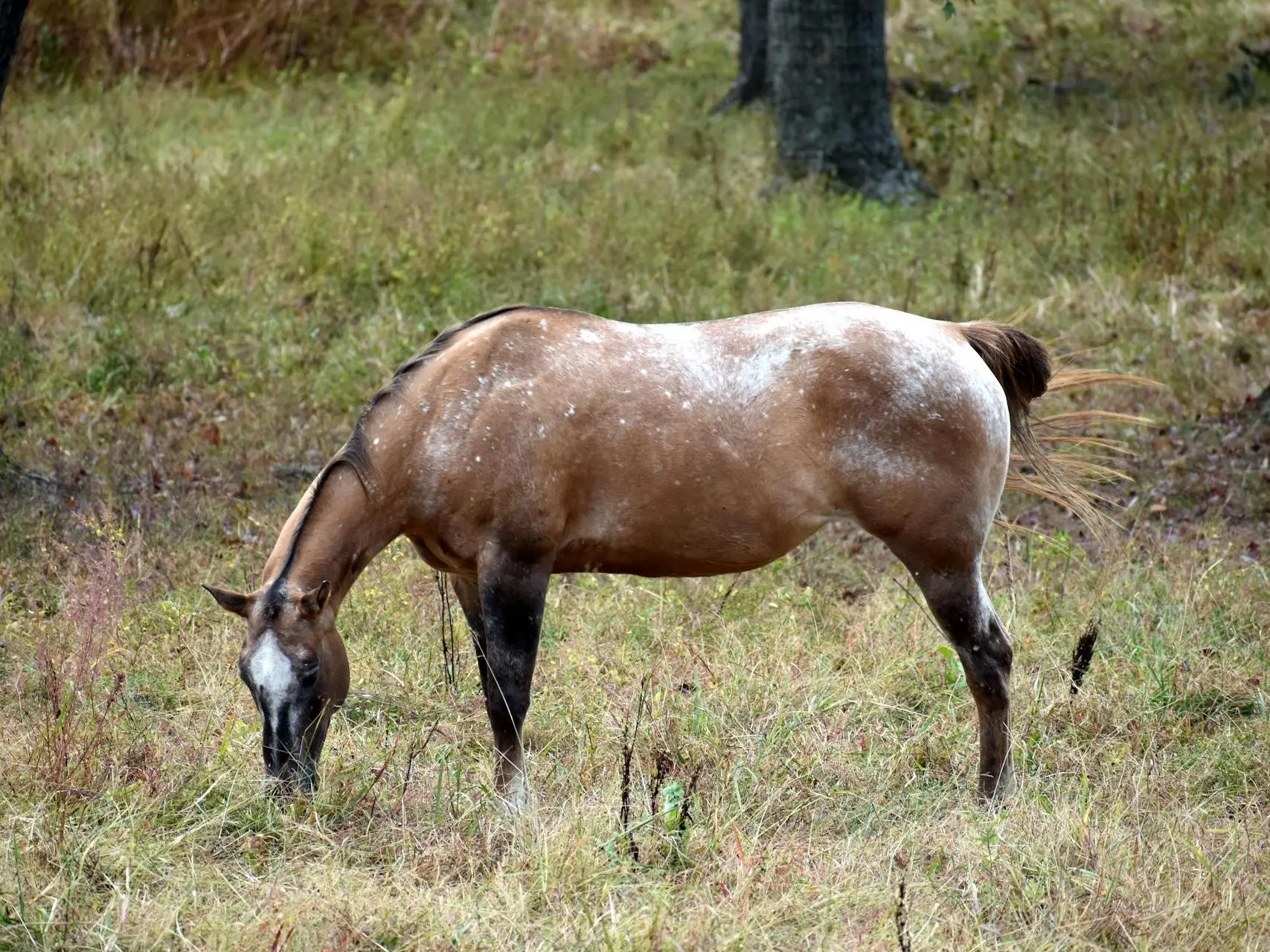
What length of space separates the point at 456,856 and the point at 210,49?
433 inches

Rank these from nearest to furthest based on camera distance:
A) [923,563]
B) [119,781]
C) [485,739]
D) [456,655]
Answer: [119,781] < [923,563] < [485,739] < [456,655]

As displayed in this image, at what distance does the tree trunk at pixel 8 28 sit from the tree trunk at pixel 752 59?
7.37 metres

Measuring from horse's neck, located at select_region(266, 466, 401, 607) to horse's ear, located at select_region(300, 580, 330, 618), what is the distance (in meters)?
0.08

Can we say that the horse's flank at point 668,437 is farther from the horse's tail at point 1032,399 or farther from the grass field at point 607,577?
the grass field at point 607,577

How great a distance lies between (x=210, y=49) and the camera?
13.3m

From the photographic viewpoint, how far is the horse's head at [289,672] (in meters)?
4.18

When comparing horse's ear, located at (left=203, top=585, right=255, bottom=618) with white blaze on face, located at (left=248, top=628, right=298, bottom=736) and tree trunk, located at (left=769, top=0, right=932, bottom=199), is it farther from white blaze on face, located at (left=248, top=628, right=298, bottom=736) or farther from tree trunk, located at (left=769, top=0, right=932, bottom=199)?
tree trunk, located at (left=769, top=0, right=932, bottom=199)

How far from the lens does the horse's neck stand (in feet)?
14.4

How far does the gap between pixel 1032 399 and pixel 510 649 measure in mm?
2040

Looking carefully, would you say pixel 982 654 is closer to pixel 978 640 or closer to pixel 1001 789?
pixel 978 640

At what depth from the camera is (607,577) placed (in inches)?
255

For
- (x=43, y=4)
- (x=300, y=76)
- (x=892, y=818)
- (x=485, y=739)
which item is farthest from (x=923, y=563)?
(x=43, y=4)

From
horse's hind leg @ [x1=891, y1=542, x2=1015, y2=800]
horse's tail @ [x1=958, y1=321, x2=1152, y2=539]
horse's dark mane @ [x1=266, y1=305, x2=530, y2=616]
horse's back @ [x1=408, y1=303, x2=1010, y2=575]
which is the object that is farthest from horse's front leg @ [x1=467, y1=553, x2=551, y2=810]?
horse's tail @ [x1=958, y1=321, x2=1152, y2=539]

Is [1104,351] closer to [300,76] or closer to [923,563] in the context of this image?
[923,563]
